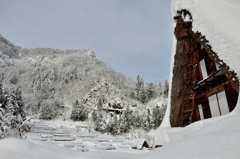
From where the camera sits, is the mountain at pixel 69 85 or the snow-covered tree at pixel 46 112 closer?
the snow-covered tree at pixel 46 112

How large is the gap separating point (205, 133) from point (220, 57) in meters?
3.45

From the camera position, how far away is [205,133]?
2.37 metres

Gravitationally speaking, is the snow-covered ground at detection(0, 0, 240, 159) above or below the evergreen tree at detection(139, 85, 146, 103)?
below

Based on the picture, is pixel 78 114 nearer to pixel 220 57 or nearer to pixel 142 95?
pixel 142 95

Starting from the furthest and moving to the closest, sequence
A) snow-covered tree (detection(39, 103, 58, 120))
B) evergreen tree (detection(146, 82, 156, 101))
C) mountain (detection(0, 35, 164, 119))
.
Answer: mountain (detection(0, 35, 164, 119)) → evergreen tree (detection(146, 82, 156, 101)) → snow-covered tree (detection(39, 103, 58, 120))

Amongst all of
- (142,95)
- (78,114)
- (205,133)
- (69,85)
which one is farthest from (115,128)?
(69,85)

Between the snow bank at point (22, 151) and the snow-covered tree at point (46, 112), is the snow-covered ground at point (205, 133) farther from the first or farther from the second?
the snow-covered tree at point (46, 112)

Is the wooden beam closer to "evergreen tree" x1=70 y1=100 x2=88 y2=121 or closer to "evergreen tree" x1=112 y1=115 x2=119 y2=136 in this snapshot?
"evergreen tree" x1=112 y1=115 x2=119 y2=136

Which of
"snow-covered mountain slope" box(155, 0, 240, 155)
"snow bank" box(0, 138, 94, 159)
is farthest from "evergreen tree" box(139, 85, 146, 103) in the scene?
"snow bank" box(0, 138, 94, 159)

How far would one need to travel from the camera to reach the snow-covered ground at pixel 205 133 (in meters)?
1.89

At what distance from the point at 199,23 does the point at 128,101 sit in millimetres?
54103

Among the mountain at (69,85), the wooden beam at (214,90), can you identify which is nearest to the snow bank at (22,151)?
the wooden beam at (214,90)

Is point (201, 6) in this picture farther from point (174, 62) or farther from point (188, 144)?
point (188, 144)

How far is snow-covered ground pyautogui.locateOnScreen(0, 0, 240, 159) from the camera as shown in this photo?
6.22ft
